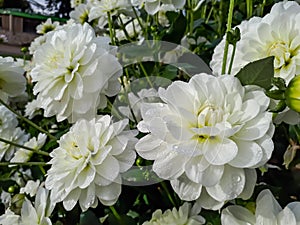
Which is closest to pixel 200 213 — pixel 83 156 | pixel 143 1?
pixel 83 156

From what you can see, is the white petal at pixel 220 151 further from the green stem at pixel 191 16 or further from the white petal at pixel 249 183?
the green stem at pixel 191 16

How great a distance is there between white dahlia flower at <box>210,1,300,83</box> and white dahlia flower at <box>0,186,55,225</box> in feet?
0.63

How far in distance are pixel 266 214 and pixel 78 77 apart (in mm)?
177

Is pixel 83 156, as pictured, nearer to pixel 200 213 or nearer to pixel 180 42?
pixel 200 213

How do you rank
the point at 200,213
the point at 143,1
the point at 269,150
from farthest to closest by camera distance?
the point at 143,1 < the point at 200,213 < the point at 269,150

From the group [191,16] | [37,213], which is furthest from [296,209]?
[191,16]

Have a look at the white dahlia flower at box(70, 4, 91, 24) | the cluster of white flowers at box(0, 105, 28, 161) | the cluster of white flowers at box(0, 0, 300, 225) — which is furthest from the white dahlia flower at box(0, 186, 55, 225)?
the white dahlia flower at box(70, 4, 91, 24)

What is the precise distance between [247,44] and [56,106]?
155mm

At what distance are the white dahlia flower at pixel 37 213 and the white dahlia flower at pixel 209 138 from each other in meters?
0.16

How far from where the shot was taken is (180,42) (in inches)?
22.6

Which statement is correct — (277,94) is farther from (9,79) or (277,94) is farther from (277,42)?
(9,79)

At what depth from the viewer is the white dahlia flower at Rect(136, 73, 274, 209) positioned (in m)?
0.27

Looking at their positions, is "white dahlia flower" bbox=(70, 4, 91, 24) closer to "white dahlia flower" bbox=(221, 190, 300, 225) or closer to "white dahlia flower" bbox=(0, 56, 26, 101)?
"white dahlia flower" bbox=(0, 56, 26, 101)

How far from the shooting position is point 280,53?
334 mm
